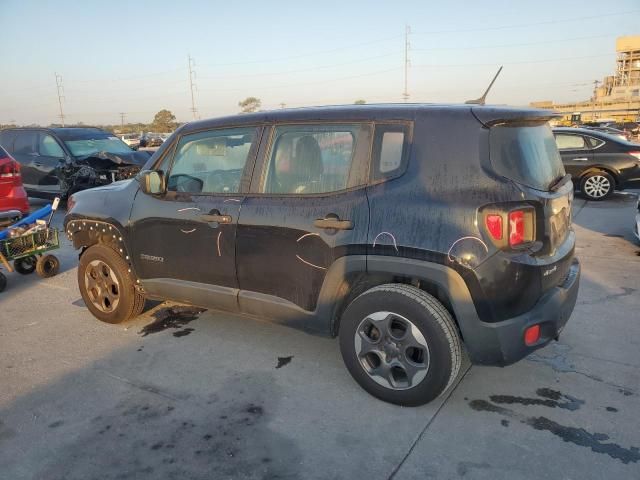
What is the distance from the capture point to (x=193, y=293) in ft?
12.5

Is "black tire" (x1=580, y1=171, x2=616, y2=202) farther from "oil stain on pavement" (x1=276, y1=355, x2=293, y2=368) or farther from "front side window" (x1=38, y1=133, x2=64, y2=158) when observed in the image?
"front side window" (x1=38, y1=133, x2=64, y2=158)

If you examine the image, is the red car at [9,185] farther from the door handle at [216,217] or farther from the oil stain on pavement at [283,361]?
the oil stain on pavement at [283,361]

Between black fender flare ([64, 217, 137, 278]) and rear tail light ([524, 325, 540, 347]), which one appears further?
black fender flare ([64, 217, 137, 278])

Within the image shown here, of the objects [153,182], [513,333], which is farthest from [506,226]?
[153,182]

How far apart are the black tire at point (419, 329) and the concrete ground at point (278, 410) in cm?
12

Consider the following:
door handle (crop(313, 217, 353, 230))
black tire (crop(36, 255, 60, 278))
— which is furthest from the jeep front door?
black tire (crop(36, 255, 60, 278))

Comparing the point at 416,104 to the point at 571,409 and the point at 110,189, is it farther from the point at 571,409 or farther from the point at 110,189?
the point at 110,189

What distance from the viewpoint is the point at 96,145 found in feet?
37.3

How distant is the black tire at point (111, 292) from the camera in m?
4.25

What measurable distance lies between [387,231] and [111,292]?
2.71m

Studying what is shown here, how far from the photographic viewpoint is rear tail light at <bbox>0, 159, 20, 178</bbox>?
6.96 meters

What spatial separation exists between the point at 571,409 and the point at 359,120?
2126 mm

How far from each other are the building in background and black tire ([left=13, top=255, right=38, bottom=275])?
89874mm

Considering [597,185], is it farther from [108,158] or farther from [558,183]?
[108,158]
